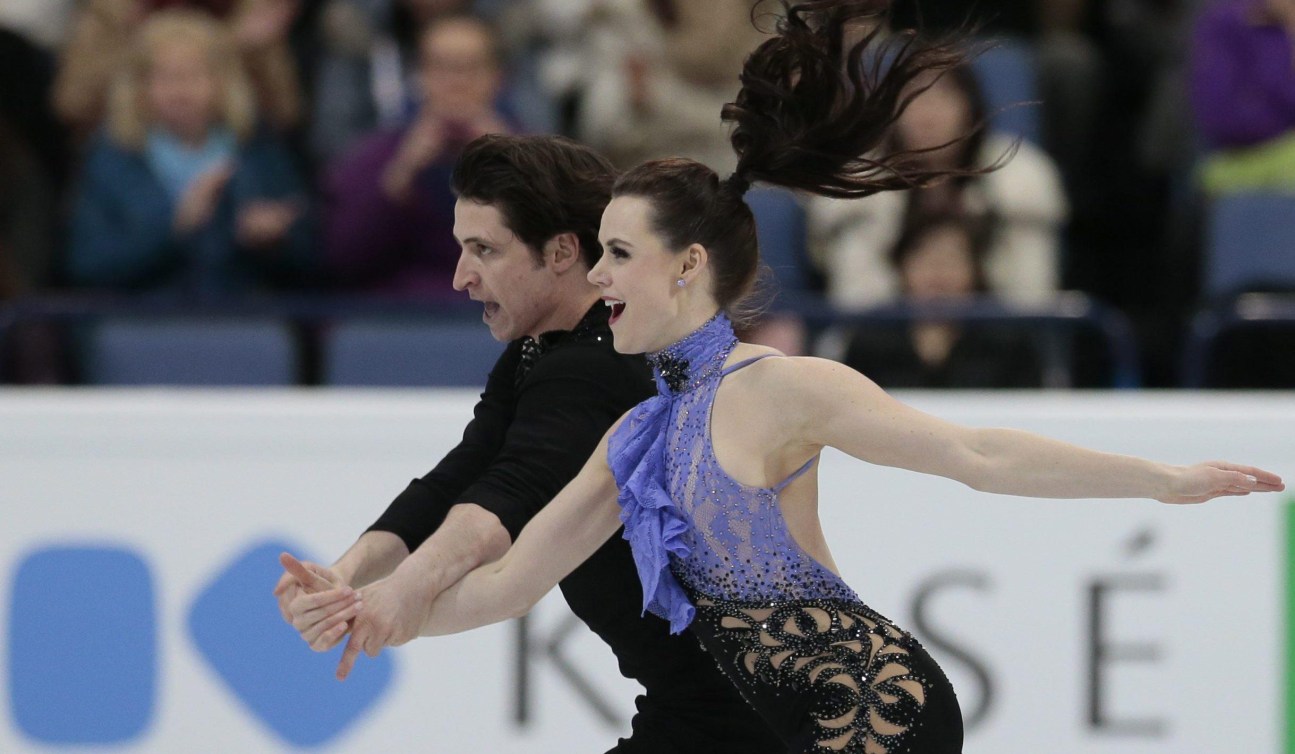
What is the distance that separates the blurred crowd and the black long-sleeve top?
2.32 metres

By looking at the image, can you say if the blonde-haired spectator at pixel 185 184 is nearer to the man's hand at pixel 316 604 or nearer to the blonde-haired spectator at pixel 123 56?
the blonde-haired spectator at pixel 123 56

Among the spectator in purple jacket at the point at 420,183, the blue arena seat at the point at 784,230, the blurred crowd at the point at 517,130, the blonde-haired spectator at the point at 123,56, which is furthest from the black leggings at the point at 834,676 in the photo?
the blonde-haired spectator at the point at 123,56

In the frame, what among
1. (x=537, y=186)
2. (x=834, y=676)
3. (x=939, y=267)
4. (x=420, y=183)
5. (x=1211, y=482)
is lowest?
(x=834, y=676)

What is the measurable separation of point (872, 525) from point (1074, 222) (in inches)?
106

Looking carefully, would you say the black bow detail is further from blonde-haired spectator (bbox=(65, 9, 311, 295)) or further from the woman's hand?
blonde-haired spectator (bbox=(65, 9, 311, 295))

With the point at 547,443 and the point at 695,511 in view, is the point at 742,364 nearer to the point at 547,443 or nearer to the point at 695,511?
the point at 695,511

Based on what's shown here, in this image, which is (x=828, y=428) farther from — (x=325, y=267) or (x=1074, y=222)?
(x=1074, y=222)

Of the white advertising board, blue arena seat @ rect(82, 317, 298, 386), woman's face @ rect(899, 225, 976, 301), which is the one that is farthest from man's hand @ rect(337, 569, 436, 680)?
woman's face @ rect(899, 225, 976, 301)

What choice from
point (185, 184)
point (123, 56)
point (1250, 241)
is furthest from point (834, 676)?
point (123, 56)

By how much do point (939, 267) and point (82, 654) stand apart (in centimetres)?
273

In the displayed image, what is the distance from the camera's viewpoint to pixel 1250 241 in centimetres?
555

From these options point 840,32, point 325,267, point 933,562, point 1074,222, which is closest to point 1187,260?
point 1074,222

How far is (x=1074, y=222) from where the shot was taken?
6.57m

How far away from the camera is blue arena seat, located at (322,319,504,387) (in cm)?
510
